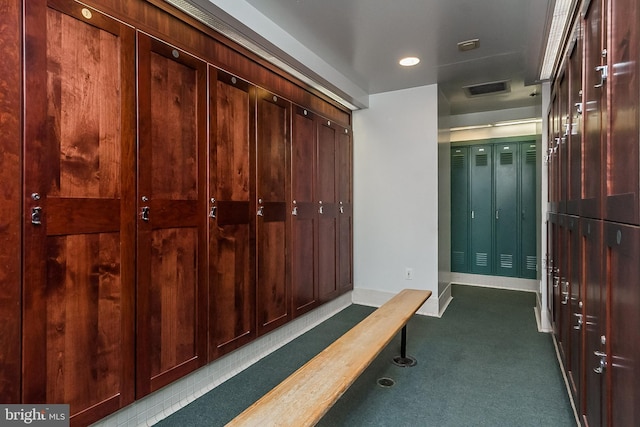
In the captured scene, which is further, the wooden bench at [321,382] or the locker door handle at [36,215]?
the locker door handle at [36,215]

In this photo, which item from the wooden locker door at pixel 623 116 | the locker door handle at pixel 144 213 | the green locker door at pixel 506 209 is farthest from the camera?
the green locker door at pixel 506 209

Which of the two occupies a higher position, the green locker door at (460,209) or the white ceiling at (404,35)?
the white ceiling at (404,35)

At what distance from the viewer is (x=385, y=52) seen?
3.01m

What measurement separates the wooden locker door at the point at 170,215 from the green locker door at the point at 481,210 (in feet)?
14.5

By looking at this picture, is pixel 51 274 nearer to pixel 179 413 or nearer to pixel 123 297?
pixel 123 297

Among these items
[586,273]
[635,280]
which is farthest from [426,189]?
[635,280]

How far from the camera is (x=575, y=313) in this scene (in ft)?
5.77

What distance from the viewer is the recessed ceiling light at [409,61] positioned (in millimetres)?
3127

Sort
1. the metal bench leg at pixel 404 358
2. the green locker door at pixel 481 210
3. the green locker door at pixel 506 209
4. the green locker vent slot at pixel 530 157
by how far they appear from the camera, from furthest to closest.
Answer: the green locker door at pixel 481 210, the green locker door at pixel 506 209, the green locker vent slot at pixel 530 157, the metal bench leg at pixel 404 358

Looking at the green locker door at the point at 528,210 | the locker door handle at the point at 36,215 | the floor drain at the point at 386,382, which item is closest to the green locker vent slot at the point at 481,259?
the green locker door at the point at 528,210

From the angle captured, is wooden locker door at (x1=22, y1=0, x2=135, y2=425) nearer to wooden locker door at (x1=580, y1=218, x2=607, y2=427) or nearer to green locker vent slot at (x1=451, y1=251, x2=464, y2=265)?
wooden locker door at (x1=580, y1=218, x2=607, y2=427)

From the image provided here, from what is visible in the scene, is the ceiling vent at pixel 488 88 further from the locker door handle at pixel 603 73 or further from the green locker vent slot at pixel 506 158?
the locker door handle at pixel 603 73

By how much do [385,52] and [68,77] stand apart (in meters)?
2.39

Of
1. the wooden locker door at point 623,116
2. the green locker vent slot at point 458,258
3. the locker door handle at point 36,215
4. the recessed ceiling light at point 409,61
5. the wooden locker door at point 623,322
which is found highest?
the recessed ceiling light at point 409,61
